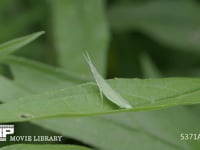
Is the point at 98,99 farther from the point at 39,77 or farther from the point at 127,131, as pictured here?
the point at 39,77

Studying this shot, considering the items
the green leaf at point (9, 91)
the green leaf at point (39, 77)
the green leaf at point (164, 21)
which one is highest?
the green leaf at point (164, 21)

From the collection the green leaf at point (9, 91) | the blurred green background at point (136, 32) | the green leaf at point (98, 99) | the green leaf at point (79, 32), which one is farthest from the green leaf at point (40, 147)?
the blurred green background at point (136, 32)

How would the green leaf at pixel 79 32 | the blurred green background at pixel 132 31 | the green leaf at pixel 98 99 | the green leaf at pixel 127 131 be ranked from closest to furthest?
the green leaf at pixel 98 99
the green leaf at pixel 127 131
the green leaf at pixel 79 32
the blurred green background at pixel 132 31

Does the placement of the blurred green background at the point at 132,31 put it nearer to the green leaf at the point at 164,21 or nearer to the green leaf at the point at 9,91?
the green leaf at the point at 164,21

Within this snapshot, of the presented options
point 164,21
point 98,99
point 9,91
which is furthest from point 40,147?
point 164,21

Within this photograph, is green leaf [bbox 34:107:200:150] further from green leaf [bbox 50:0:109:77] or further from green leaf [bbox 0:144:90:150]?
green leaf [bbox 50:0:109:77]

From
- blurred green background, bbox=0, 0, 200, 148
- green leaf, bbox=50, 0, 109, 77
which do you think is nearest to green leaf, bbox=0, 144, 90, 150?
green leaf, bbox=50, 0, 109, 77

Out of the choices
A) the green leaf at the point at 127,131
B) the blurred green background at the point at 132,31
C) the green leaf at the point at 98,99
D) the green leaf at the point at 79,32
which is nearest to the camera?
the green leaf at the point at 98,99
